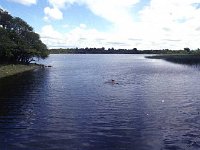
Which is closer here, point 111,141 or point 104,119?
point 111,141

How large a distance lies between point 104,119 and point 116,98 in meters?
17.5

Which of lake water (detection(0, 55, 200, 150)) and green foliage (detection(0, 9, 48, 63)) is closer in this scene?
lake water (detection(0, 55, 200, 150))

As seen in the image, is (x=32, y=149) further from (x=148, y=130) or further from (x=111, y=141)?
(x=148, y=130)

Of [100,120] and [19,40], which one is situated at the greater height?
[19,40]

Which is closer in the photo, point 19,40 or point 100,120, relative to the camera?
point 100,120

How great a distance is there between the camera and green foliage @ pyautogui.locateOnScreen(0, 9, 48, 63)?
457 feet

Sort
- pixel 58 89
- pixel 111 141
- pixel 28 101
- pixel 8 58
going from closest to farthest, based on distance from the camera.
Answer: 1. pixel 111 141
2. pixel 28 101
3. pixel 58 89
4. pixel 8 58

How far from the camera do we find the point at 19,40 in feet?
481

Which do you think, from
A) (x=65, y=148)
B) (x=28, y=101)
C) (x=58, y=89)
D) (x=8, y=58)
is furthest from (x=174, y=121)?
(x=8, y=58)

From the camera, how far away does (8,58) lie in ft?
461

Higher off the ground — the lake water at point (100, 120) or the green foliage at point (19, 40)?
the green foliage at point (19, 40)

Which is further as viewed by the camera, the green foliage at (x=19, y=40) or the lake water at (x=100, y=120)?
the green foliage at (x=19, y=40)

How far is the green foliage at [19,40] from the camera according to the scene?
139250mm

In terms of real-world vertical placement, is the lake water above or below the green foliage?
below
